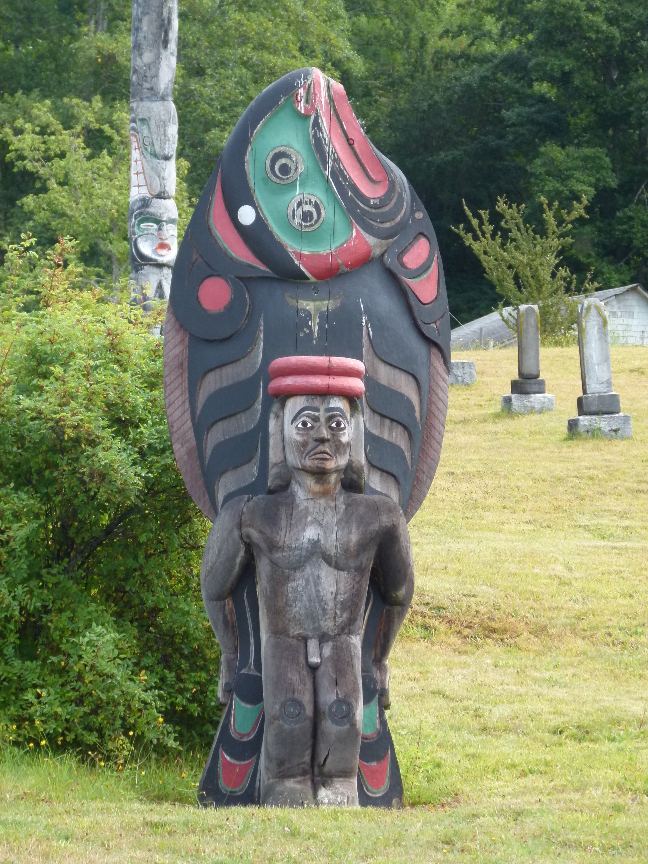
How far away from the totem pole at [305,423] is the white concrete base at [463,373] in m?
11.2

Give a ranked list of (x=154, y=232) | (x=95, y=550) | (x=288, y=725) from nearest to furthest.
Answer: (x=288, y=725), (x=95, y=550), (x=154, y=232)

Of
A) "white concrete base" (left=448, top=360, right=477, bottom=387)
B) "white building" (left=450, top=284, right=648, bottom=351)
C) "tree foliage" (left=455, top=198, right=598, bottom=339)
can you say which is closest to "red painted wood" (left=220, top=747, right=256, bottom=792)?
"white concrete base" (left=448, top=360, right=477, bottom=387)

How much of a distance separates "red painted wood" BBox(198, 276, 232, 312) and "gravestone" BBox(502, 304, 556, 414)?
33.2 feet

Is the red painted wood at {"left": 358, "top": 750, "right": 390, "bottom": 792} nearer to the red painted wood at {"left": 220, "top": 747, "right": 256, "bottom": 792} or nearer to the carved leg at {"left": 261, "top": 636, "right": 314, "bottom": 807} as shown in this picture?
the carved leg at {"left": 261, "top": 636, "right": 314, "bottom": 807}

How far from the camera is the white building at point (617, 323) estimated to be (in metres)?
25.6

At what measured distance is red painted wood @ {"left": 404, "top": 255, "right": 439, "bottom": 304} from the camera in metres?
5.18

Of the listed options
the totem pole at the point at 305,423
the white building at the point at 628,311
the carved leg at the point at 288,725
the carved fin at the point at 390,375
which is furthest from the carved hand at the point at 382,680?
the white building at the point at 628,311

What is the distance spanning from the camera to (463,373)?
1652 centimetres

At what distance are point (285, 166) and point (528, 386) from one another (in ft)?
33.6

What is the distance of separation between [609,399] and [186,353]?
9.23 m

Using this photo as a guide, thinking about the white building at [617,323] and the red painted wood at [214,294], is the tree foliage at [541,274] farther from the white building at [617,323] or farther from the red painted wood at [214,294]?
the red painted wood at [214,294]

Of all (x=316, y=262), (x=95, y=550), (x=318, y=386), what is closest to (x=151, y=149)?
(x=95, y=550)

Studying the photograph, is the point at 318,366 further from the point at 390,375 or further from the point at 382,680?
the point at 382,680

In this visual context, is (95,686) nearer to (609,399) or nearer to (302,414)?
(302,414)
